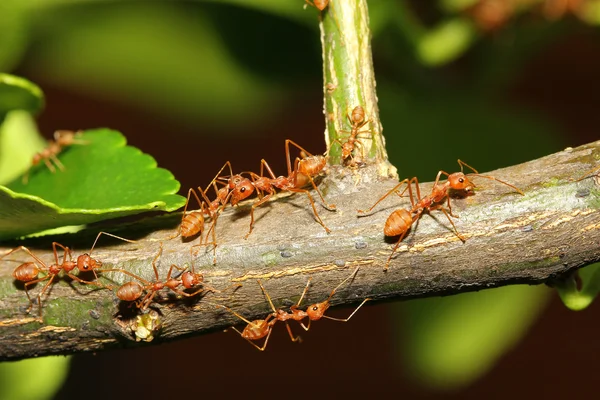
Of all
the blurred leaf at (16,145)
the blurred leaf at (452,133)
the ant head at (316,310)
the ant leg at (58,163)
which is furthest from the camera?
the blurred leaf at (452,133)

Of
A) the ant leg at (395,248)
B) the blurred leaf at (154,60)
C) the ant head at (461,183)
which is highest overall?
the blurred leaf at (154,60)

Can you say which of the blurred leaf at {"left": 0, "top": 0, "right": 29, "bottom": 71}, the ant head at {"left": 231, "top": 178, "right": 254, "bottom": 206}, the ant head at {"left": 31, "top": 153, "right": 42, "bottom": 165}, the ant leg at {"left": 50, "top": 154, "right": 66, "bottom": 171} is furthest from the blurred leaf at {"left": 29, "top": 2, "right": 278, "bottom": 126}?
the ant head at {"left": 231, "top": 178, "right": 254, "bottom": 206}

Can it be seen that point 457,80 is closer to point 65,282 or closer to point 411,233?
point 411,233

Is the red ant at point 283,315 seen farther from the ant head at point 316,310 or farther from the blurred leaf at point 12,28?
the blurred leaf at point 12,28

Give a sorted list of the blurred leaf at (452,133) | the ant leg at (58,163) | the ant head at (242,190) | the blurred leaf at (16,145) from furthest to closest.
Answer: the blurred leaf at (452,133) → the blurred leaf at (16,145) → the ant leg at (58,163) → the ant head at (242,190)

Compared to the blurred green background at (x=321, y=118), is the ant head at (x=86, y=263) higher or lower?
lower

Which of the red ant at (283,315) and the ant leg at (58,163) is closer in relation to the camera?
the red ant at (283,315)

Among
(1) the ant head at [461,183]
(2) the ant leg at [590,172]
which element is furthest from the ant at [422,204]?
(2) the ant leg at [590,172]
